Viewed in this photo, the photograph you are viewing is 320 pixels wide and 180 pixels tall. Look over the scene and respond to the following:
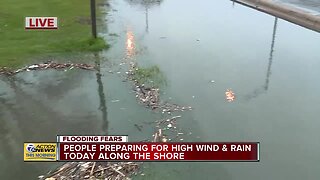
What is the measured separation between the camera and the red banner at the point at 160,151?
304 inches

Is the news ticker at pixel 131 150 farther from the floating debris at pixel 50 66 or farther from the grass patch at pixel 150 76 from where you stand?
the floating debris at pixel 50 66

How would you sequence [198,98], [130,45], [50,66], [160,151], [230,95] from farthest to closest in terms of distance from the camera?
[130,45] → [50,66] → [230,95] → [198,98] → [160,151]

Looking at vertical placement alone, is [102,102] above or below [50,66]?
below

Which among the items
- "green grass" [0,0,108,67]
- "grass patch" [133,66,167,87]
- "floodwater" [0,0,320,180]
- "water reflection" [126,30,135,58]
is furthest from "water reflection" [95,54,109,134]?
"green grass" [0,0,108,67]

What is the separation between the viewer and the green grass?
14469 mm

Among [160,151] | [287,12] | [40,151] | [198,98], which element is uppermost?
[287,12]

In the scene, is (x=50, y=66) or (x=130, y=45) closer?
(x=50, y=66)

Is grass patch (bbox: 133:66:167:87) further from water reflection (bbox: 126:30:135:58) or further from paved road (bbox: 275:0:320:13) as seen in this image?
paved road (bbox: 275:0:320:13)

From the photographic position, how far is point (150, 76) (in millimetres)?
12641

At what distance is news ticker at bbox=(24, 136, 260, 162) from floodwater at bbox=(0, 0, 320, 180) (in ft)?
0.72

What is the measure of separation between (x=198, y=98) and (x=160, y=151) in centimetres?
356

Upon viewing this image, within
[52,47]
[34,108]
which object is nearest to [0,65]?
[52,47]

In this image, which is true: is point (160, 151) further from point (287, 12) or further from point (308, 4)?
point (308, 4)

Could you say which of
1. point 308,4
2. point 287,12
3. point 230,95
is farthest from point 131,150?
point 308,4
